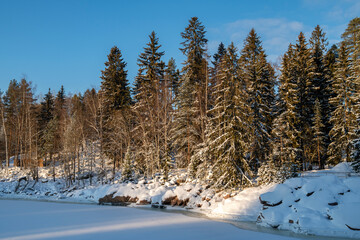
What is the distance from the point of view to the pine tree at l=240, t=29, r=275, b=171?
24.3 m

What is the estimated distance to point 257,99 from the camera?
2636 centimetres

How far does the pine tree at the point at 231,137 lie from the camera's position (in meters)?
19.7

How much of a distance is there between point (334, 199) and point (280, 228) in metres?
3.58

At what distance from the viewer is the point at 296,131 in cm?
2552

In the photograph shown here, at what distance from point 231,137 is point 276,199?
253 inches

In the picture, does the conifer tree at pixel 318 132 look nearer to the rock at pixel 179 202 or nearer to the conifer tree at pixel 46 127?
the rock at pixel 179 202

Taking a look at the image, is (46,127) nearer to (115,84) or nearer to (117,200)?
(115,84)

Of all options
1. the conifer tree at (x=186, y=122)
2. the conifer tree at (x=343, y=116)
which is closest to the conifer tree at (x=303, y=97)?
the conifer tree at (x=343, y=116)

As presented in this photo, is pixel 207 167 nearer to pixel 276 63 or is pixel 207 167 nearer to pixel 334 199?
pixel 334 199

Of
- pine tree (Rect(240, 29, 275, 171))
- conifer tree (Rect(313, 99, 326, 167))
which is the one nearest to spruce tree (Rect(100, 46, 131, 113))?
pine tree (Rect(240, 29, 275, 171))

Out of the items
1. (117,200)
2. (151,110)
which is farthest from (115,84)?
(117,200)

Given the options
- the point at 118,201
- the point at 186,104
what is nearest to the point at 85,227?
the point at 118,201

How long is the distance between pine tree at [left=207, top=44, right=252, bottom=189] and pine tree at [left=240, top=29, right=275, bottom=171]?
2.31 meters

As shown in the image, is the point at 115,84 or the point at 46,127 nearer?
the point at 115,84
